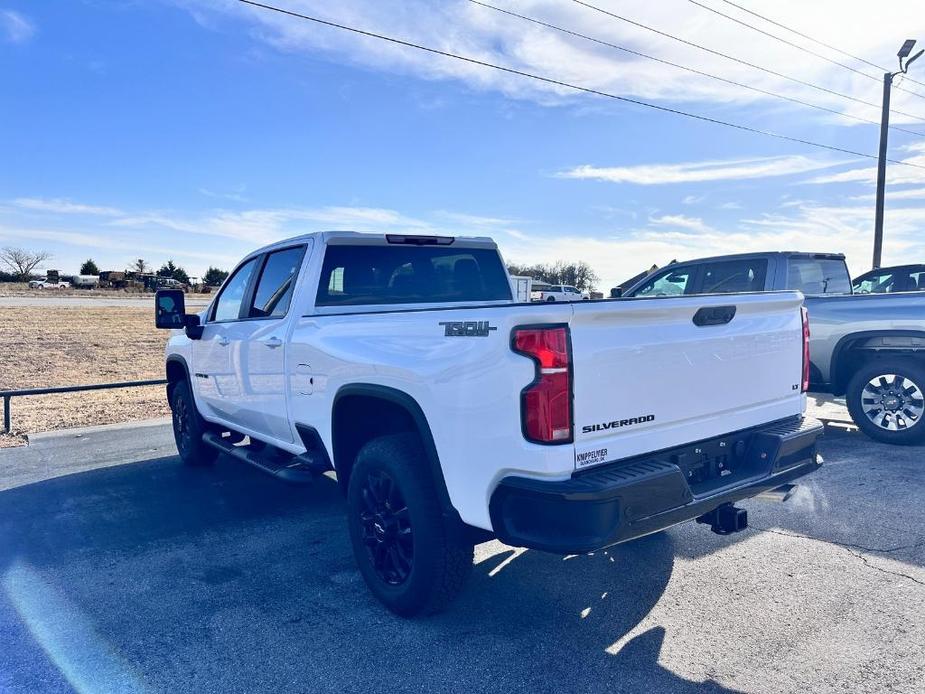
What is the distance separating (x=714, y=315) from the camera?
3244 millimetres

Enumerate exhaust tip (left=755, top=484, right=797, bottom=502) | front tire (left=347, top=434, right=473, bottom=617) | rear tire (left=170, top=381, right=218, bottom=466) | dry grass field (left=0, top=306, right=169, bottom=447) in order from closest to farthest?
front tire (left=347, top=434, right=473, bottom=617) < exhaust tip (left=755, top=484, right=797, bottom=502) < rear tire (left=170, top=381, right=218, bottom=466) < dry grass field (left=0, top=306, right=169, bottom=447)

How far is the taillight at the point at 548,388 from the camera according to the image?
2641 mm

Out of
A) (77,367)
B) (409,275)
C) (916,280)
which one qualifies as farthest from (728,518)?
(77,367)

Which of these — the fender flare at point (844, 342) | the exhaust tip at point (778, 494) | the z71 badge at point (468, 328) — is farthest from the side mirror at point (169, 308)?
the fender flare at point (844, 342)

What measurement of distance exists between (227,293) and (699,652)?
4564 millimetres

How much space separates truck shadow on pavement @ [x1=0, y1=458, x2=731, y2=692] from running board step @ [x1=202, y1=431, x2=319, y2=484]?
0.49 metres

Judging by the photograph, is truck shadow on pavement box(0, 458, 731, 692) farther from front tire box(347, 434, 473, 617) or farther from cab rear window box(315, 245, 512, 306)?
cab rear window box(315, 245, 512, 306)

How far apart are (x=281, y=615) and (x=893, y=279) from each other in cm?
1107

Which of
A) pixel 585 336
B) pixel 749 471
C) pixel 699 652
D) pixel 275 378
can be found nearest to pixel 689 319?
pixel 585 336

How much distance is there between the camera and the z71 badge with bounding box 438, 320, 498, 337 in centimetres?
277

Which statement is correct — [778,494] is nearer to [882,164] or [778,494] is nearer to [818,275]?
[818,275]

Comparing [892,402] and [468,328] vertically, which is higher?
[468,328]

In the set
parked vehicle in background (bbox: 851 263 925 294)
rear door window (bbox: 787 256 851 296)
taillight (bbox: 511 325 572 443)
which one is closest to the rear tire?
taillight (bbox: 511 325 572 443)

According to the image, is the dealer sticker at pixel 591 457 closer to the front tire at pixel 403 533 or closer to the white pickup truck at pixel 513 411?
the white pickup truck at pixel 513 411
